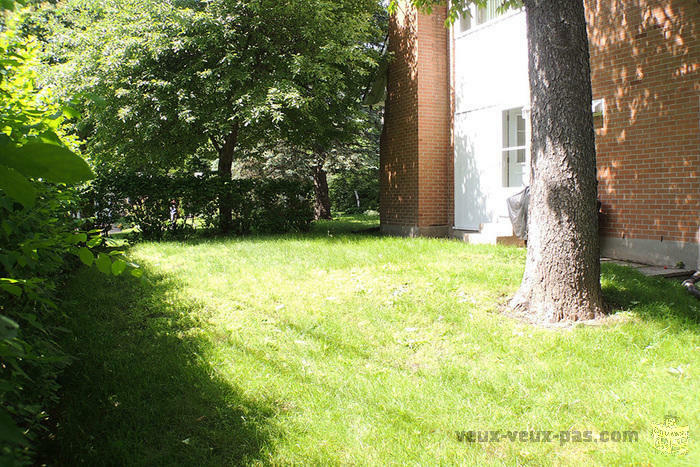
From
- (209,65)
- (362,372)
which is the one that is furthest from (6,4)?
(209,65)

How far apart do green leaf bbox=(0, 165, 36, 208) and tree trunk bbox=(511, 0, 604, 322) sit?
5092 mm

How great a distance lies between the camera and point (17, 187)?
2.42 feet

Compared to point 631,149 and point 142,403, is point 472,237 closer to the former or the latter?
point 631,149

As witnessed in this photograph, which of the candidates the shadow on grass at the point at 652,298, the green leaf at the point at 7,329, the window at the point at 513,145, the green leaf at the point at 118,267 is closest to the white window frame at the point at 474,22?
the window at the point at 513,145

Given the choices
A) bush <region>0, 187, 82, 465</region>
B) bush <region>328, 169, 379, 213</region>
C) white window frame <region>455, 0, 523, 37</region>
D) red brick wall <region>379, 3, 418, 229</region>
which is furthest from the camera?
bush <region>328, 169, 379, 213</region>

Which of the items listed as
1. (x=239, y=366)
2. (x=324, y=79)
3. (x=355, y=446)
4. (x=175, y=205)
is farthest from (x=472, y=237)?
(x=355, y=446)

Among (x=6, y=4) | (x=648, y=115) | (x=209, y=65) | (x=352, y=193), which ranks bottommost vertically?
(x=6, y=4)

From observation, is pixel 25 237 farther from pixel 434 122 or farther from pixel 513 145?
pixel 434 122

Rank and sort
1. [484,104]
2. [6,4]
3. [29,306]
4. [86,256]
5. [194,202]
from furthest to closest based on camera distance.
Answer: [194,202], [484,104], [29,306], [86,256], [6,4]

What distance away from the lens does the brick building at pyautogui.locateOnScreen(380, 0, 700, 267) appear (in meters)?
7.73

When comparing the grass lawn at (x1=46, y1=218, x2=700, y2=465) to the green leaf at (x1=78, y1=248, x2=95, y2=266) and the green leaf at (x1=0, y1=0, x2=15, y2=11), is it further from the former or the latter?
the green leaf at (x1=0, y1=0, x2=15, y2=11)

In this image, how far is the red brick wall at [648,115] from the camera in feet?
24.9

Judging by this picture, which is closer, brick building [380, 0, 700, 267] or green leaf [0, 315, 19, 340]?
green leaf [0, 315, 19, 340]

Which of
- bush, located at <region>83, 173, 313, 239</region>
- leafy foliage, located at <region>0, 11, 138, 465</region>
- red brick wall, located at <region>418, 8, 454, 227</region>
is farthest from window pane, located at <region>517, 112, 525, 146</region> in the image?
leafy foliage, located at <region>0, 11, 138, 465</region>
